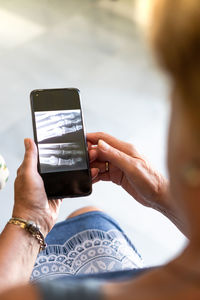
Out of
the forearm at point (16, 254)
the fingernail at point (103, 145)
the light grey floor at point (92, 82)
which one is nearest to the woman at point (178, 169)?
the forearm at point (16, 254)

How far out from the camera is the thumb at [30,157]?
0.91 meters

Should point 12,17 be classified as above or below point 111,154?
above

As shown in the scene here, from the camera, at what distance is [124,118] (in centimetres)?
181

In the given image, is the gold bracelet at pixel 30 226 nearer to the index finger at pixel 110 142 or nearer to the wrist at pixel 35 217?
the wrist at pixel 35 217

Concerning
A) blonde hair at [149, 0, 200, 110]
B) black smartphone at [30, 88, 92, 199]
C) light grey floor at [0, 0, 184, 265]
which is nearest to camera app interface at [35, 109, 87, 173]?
black smartphone at [30, 88, 92, 199]

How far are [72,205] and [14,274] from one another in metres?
0.75

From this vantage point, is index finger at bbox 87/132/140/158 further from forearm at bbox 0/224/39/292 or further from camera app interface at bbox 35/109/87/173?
forearm at bbox 0/224/39/292

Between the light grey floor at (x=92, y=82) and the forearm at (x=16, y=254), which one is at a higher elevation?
the light grey floor at (x=92, y=82)

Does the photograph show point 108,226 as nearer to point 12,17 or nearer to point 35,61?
point 35,61

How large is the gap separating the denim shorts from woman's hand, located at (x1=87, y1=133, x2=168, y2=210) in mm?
103

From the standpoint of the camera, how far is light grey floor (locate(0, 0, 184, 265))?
4.89 feet

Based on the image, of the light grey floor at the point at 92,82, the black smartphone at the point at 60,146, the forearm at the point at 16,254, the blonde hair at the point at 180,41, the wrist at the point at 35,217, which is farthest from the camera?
the light grey floor at the point at 92,82

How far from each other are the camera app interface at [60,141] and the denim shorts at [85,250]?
5.2 inches

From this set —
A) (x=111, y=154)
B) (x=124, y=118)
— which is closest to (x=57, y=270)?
(x=111, y=154)
